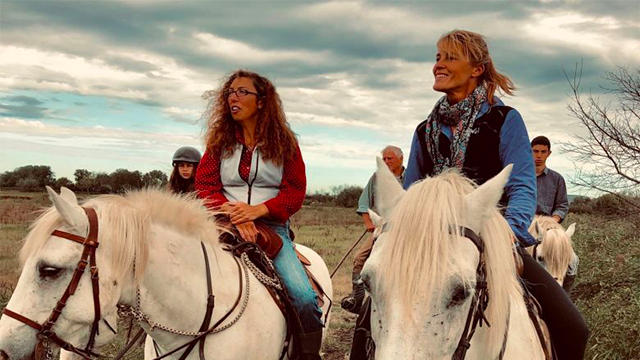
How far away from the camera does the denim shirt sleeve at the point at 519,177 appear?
2.66m

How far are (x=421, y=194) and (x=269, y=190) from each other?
2263 millimetres

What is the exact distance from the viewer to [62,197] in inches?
113

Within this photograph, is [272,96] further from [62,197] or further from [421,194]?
[421,194]

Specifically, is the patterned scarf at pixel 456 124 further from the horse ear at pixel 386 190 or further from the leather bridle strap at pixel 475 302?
the leather bridle strap at pixel 475 302

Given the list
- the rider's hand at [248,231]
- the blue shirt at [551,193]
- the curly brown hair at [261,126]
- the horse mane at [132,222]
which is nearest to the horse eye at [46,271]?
the horse mane at [132,222]

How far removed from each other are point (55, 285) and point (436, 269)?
204cm

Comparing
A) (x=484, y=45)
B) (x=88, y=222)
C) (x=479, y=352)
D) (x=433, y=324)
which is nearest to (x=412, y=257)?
(x=433, y=324)

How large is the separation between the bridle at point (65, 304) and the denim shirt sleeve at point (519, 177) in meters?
2.22

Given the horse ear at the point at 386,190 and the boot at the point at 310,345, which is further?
the boot at the point at 310,345

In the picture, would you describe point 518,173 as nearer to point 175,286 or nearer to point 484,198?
point 484,198

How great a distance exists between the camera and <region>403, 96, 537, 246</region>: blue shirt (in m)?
2.66

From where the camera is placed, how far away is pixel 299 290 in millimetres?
3842

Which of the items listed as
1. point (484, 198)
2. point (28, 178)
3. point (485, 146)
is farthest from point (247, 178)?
point (28, 178)

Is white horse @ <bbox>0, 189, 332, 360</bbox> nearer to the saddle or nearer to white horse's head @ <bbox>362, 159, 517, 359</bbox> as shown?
the saddle
